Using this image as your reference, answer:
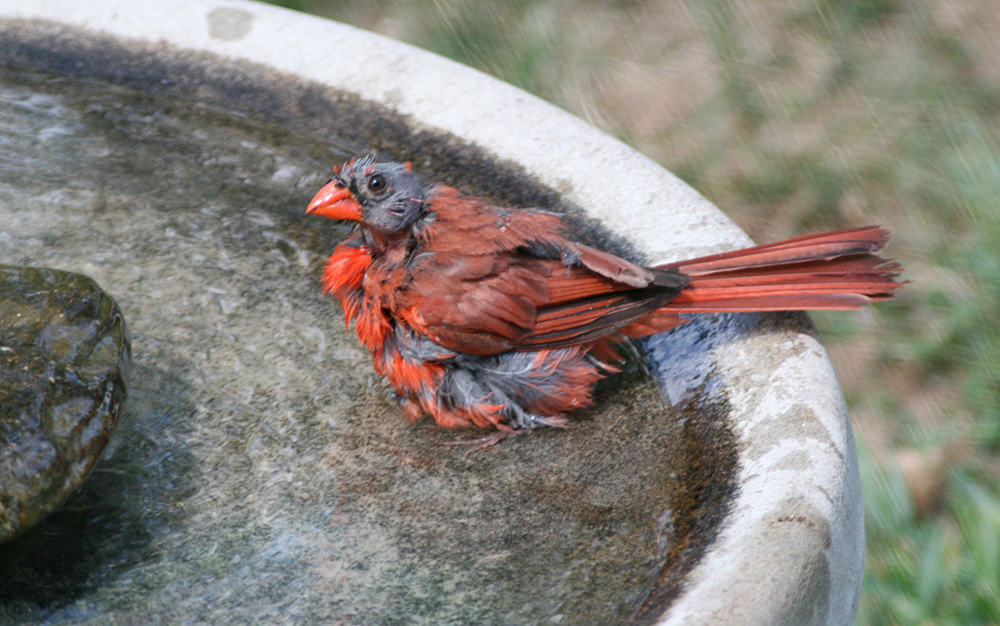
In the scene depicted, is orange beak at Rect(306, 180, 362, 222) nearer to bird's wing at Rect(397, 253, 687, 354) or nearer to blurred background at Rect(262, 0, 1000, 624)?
bird's wing at Rect(397, 253, 687, 354)

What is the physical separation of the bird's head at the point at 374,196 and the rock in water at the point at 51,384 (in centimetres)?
56

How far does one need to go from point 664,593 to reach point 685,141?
3.38 metres

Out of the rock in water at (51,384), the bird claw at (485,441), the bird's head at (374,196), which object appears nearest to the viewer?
the rock in water at (51,384)

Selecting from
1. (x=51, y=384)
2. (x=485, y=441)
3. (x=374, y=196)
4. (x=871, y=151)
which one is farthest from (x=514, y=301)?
(x=871, y=151)

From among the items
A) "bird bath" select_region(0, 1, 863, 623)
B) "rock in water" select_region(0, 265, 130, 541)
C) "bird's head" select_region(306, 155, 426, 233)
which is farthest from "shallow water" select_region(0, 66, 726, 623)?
"bird's head" select_region(306, 155, 426, 233)

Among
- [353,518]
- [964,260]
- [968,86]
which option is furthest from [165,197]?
[968,86]

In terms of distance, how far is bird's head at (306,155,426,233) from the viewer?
247 cm

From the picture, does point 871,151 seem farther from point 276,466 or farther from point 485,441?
point 276,466

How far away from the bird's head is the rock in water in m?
0.56

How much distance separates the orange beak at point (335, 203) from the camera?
8.28 feet

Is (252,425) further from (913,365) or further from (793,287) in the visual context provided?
(913,365)

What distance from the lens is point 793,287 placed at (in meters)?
2.36

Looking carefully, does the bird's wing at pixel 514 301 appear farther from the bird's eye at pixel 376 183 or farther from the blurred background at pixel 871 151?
the blurred background at pixel 871 151

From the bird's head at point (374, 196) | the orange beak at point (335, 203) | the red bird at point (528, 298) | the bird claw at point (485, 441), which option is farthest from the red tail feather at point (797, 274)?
the orange beak at point (335, 203)
